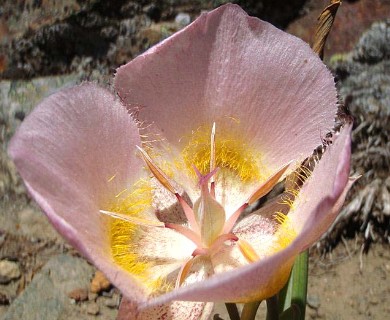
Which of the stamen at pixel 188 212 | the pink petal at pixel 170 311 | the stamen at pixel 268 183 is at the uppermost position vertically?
the stamen at pixel 268 183

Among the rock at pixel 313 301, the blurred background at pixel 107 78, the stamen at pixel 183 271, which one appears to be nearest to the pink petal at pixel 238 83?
the stamen at pixel 183 271

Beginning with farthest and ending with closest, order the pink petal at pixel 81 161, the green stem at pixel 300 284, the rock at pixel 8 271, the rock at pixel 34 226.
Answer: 1. the rock at pixel 34 226
2. the rock at pixel 8 271
3. the green stem at pixel 300 284
4. the pink petal at pixel 81 161

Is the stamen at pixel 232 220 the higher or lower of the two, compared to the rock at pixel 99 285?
higher

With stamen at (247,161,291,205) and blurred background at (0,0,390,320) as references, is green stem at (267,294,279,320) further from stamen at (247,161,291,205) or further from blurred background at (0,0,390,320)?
blurred background at (0,0,390,320)

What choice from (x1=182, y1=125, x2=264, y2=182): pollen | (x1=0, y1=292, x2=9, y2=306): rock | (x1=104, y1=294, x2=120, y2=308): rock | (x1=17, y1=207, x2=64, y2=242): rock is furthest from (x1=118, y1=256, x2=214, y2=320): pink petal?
(x1=17, y1=207, x2=64, y2=242): rock

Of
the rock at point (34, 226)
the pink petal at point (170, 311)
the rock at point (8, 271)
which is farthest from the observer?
the rock at point (34, 226)

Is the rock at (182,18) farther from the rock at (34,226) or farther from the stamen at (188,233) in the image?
the stamen at (188,233)

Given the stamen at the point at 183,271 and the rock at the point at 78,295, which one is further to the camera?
the rock at the point at 78,295

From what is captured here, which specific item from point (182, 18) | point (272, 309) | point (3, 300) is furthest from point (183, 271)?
point (182, 18)
